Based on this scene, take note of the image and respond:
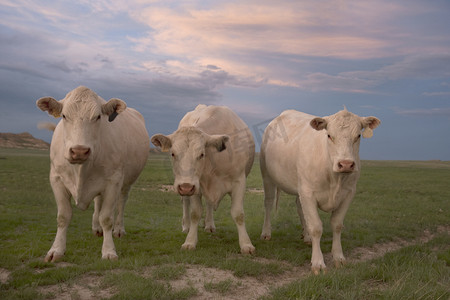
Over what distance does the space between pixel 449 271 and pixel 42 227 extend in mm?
9586

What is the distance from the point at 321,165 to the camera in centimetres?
698

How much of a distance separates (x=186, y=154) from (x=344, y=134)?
272 centimetres

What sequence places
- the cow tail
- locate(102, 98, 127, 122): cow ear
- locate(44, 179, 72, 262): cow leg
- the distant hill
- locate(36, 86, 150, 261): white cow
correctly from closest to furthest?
locate(36, 86, 150, 261): white cow → locate(102, 98, 127, 122): cow ear → locate(44, 179, 72, 262): cow leg → the cow tail → the distant hill

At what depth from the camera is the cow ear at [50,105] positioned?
6.69 meters

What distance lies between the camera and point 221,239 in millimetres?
9227

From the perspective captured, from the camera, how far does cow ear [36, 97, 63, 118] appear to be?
669 centimetres

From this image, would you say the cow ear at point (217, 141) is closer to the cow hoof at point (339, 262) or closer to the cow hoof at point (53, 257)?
the cow hoof at point (339, 262)

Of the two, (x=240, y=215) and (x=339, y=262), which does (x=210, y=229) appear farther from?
(x=339, y=262)

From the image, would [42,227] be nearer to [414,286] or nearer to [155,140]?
[155,140]

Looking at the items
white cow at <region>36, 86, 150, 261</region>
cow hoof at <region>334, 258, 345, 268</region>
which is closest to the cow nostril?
white cow at <region>36, 86, 150, 261</region>

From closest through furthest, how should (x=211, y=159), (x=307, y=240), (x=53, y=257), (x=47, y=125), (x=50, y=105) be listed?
(x=50, y=105) → (x=53, y=257) → (x=211, y=159) → (x=47, y=125) → (x=307, y=240)

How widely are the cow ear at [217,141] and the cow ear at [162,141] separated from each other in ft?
2.41

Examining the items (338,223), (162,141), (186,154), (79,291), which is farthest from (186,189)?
(338,223)

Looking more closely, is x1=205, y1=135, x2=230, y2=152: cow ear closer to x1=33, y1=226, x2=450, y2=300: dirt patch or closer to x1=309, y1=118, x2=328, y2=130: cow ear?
x1=309, y1=118, x2=328, y2=130: cow ear
